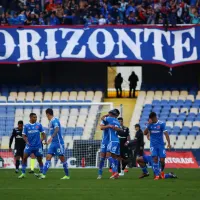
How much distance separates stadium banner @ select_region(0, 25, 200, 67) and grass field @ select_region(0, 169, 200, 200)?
15.2 metres

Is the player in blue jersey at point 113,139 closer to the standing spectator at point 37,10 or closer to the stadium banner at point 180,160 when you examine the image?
the stadium banner at point 180,160

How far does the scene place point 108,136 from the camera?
25.3m

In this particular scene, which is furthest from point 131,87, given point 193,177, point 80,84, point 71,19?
point 193,177

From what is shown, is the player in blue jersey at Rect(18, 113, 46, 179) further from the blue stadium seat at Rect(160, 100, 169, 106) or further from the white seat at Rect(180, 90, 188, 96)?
the white seat at Rect(180, 90, 188, 96)

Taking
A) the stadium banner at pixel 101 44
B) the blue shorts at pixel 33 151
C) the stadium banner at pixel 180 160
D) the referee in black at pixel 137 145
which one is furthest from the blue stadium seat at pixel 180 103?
the blue shorts at pixel 33 151

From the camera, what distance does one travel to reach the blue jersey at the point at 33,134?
2616 cm

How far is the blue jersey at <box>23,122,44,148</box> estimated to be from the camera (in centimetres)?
2616

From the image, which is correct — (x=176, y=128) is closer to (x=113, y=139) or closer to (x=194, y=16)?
(x=194, y=16)

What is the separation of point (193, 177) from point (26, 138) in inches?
195

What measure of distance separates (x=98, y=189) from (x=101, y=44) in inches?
781

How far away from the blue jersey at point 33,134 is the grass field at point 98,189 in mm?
1345

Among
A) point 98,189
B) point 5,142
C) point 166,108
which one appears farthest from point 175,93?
point 98,189

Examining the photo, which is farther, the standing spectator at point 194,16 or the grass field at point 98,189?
the standing spectator at point 194,16

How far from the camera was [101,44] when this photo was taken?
39.7 metres
